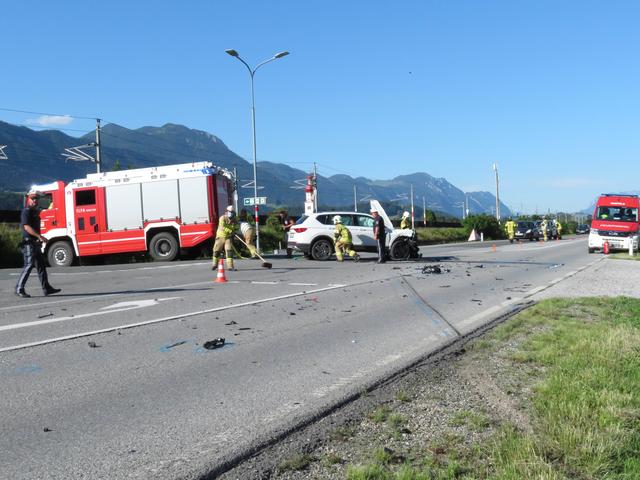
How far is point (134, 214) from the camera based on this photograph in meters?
22.0

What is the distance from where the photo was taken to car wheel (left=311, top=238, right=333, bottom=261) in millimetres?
→ 20750

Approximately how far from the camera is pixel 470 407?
14.0ft

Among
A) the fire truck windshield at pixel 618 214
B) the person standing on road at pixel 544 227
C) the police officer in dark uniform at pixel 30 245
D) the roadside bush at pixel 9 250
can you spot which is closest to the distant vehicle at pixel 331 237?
the police officer in dark uniform at pixel 30 245

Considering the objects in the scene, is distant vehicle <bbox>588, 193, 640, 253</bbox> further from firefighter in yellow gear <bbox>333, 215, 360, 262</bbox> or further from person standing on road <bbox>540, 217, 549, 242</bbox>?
person standing on road <bbox>540, 217, 549, 242</bbox>

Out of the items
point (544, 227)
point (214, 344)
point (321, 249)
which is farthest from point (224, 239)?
point (544, 227)

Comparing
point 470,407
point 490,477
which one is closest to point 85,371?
point 470,407

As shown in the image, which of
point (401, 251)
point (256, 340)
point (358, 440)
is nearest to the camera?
point (358, 440)

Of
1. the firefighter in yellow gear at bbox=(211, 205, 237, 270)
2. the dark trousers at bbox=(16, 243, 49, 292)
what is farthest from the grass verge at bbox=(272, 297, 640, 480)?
the firefighter in yellow gear at bbox=(211, 205, 237, 270)

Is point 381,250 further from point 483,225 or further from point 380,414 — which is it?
point 483,225

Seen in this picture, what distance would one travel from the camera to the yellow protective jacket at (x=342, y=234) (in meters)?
20.0

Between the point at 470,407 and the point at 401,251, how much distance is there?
54.5ft

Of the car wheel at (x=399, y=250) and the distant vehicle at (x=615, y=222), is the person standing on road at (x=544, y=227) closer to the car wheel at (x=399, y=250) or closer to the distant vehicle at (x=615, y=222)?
the distant vehicle at (x=615, y=222)

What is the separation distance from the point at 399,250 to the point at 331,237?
2.40 metres

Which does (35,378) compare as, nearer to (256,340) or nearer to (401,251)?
(256,340)
